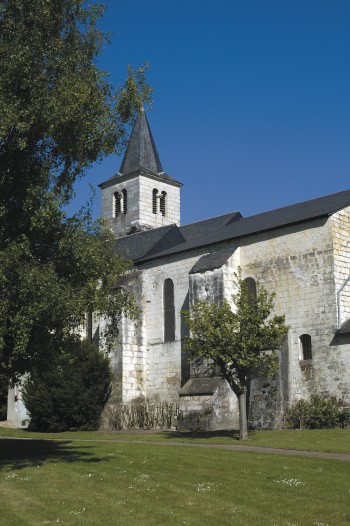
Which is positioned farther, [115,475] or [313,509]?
[115,475]

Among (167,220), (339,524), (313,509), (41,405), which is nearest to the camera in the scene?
(339,524)

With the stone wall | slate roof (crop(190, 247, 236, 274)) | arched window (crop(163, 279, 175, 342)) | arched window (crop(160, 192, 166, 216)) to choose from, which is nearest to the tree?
slate roof (crop(190, 247, 236, 274))

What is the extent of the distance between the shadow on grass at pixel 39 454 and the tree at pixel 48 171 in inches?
85.8

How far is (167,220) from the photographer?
5169 centimetres

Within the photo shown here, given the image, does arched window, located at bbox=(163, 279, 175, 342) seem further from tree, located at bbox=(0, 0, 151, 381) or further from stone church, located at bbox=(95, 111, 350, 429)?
tree, located at bbox=(0, 0, 151, 381)

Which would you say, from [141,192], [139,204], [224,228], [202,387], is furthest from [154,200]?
[202,387]

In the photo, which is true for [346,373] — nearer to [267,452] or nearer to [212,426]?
[212,426]

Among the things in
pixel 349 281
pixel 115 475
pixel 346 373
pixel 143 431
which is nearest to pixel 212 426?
pixel 143 431

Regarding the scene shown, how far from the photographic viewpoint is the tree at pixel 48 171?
14711 millimetres

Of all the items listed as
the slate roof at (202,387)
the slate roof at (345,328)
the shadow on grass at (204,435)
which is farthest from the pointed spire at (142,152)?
the shadow on grass at (204,435)

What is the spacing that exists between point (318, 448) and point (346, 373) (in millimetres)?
7763

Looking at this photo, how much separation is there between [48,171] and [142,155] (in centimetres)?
3599

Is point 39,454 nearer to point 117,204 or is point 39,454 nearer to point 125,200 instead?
point 125,200

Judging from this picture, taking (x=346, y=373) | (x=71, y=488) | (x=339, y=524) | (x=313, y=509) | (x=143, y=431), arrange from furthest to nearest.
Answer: (x=143, y=431)
(x=346, y=373)
(x=71, y=488)
(x=313, y=509)
(x=339, y=524)
